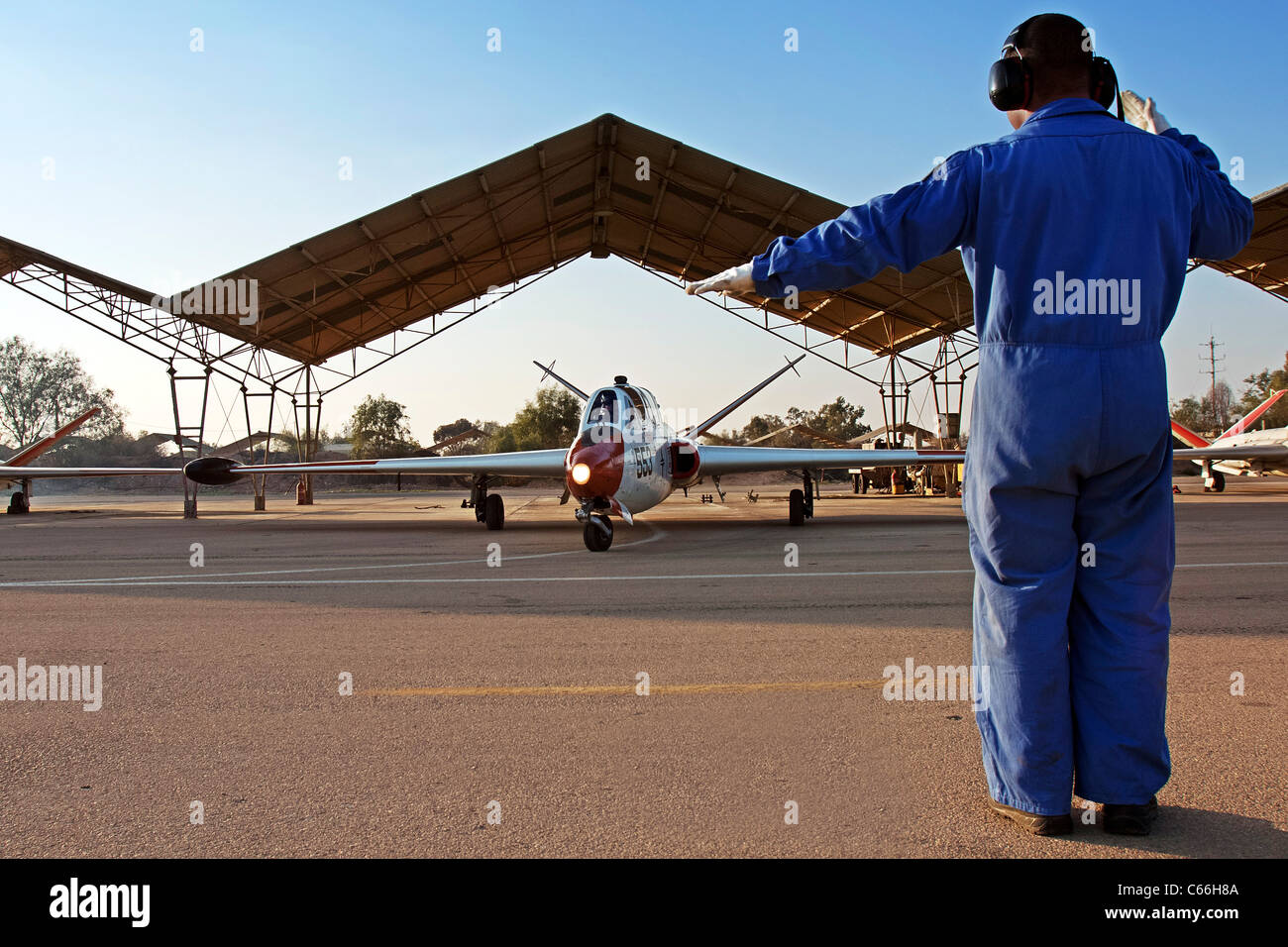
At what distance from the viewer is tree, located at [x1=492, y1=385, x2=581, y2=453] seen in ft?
229

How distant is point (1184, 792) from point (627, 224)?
26.7 meters

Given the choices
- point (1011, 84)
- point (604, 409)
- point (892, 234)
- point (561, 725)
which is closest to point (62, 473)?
point (604, 409)

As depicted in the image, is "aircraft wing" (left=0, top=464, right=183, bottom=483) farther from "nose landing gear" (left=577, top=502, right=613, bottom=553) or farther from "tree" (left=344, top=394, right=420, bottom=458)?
"tree" (left=344, top=394, right=420, bottom=458)

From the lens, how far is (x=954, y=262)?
75.6 feet

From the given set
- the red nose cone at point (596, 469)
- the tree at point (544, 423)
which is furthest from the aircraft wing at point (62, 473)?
the tree at point (544, 423)

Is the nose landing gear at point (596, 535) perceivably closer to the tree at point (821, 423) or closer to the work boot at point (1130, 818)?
the work boot at point (1130, 818)

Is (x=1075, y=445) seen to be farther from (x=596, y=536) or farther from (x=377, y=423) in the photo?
(x=377, y=423)

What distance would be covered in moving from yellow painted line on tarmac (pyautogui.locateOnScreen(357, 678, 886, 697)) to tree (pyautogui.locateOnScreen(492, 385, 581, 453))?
211 feet

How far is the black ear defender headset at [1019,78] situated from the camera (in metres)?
2.62

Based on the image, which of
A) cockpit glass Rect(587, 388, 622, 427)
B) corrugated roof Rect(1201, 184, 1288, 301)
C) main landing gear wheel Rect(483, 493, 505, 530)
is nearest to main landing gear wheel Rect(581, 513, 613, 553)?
cockpit glass Rect(587, 388, 622, 427)

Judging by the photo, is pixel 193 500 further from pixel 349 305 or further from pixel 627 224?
pixel 627 224

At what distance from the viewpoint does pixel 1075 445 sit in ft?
7.45

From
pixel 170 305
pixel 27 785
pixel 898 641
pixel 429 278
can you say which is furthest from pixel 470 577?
pixel 429 278

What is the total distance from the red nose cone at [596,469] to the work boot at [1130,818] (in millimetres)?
9178
